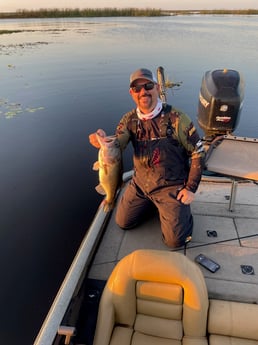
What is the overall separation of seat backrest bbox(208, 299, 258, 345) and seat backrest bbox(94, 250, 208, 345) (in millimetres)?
87

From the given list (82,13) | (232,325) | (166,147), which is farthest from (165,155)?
(82,13)

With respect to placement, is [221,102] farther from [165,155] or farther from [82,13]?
[82,13]

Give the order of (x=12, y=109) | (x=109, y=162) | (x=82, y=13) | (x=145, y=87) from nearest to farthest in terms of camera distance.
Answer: (x=109, y=162)
(x=145, y=87)
(x=12, y=109)
(x=82, y=13)

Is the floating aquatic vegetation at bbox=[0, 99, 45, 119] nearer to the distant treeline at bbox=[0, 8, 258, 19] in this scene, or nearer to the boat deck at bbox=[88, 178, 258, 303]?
the boat deck at bbox=[88, 178, 258, 303]

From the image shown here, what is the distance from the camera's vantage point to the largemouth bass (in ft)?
8.41

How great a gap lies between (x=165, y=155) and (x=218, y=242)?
1104 millimetres

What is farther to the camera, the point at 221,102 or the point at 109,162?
the point at 221,102

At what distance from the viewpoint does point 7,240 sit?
16.1 ft

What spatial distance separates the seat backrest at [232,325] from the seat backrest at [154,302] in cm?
9

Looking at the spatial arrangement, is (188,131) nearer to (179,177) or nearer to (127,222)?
(179,177)

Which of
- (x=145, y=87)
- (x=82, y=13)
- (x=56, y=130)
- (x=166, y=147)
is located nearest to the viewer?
(x=145, y=87)

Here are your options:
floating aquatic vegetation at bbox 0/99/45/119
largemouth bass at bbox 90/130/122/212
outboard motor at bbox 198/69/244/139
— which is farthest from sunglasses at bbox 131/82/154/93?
floating aquatic vegetation at bbox 0/99/45/119

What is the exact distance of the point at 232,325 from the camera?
235 cm

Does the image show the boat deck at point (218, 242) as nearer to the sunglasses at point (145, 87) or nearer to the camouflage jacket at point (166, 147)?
the camouflage jacket at point (166, 147)
